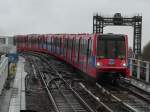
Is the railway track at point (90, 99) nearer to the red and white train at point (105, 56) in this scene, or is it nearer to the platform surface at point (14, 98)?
the red and white train at point (105, 56)

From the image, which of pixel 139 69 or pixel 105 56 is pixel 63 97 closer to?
pixel 105 56

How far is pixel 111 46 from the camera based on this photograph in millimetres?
24219

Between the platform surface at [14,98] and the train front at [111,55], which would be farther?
the train front at [111,55]

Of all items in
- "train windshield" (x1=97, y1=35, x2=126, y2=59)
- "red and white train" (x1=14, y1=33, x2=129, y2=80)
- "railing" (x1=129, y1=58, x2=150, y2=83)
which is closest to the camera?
"red and white train" (x1=14, y1=33, x2=129, y2=80)

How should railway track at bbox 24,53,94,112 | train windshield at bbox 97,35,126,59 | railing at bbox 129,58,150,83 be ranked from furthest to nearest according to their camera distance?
railing at bbox 129,58,150,83, train windshield at bbox 97,35,126,59, railway track at bbox 24,53,94,112

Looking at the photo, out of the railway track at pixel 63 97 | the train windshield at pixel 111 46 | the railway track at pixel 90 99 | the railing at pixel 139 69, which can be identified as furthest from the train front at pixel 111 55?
the railway track at pixel 63 97

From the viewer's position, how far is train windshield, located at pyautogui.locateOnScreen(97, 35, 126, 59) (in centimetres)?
2405

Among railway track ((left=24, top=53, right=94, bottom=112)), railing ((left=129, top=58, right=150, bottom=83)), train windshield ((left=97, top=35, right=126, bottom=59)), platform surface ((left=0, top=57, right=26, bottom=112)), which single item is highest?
train windshield ((left=97, top=35, right=126, bottom=59))

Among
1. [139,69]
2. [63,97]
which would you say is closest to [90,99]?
[63,97]

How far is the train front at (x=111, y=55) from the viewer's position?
78.6ft

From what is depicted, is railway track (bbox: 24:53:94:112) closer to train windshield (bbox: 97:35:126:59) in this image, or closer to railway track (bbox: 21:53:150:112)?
railway track (bbox: 21:53:150:112)

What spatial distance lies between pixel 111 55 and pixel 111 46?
43 centimetres

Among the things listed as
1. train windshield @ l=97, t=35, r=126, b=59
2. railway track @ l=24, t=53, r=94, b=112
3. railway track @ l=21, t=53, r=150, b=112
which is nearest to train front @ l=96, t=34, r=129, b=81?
train windshield @ l=97, t=35, r=126, b=59

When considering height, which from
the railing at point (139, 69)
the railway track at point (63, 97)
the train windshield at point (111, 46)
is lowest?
the railway track at point (63, 97)
